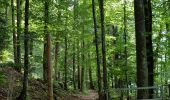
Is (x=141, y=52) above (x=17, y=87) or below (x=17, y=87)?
above

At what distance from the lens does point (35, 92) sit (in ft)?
60.1

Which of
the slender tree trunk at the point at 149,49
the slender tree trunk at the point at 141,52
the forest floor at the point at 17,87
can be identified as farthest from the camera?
the forest floor at the point at 17,87

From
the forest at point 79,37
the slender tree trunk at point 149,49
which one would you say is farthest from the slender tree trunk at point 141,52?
the slender tree trunk at point 149,49

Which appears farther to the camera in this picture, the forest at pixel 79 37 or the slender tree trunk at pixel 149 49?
the slender tree trunk at pixel 149 49

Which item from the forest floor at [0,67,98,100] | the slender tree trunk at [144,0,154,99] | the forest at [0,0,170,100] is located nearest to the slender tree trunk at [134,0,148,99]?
the forest at [0,0,170,100]

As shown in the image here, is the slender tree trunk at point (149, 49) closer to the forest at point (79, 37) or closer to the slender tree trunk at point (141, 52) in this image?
the forest at point (79, 37)

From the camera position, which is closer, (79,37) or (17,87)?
(17,87)

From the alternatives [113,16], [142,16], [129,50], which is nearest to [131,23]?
[129,50]

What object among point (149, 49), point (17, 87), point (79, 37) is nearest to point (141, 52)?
point (149, 49)

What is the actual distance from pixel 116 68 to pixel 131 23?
5.85 meters

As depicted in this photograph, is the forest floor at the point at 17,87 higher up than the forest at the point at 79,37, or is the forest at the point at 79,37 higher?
the forest at the point at 79,37

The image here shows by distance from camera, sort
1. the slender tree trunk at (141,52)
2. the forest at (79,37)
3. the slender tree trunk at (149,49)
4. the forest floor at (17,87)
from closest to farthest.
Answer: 1. the slender tree trunk at (141,52)
2. the forest at (79,37)
3. the slender tree trunk at (149,49)
4. the forest floor at (17,87)

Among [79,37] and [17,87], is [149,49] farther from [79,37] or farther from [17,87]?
[79,37]

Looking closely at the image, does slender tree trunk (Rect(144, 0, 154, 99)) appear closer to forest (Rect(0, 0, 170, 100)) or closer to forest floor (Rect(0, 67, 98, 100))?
forest (Rect(0, 0, 170, 100))
